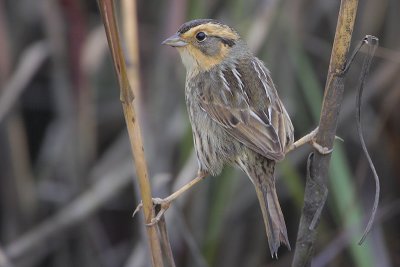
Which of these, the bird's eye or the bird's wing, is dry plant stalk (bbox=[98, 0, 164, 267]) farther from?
the bird's eye

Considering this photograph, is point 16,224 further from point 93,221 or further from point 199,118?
point 199,118

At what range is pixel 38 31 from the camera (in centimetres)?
356

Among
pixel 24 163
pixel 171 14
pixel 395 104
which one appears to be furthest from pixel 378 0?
pixel 24 163

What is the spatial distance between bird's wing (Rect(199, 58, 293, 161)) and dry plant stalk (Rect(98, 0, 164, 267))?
436 millimetres

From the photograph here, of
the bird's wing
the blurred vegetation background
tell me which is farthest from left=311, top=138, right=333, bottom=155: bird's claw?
the blurred vegetation background

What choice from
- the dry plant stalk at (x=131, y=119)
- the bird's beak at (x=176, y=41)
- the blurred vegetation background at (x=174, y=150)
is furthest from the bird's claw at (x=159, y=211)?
the blurred vegetation background at (x=174, y=150)

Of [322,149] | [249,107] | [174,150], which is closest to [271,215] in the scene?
[322,149]

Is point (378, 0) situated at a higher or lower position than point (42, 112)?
higher

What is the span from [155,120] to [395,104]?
97cm

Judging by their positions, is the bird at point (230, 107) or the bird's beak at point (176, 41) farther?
the bird's beak at point (176, 41)

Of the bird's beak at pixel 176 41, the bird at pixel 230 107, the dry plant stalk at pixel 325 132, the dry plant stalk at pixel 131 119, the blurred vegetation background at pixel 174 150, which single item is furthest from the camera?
the blurred vegetation background at pixel 174 150

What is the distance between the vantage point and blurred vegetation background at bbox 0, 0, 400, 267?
2936mm

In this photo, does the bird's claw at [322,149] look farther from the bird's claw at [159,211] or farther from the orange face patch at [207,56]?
the orange face patch at [207,56]

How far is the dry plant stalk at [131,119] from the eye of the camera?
4.84 feet
